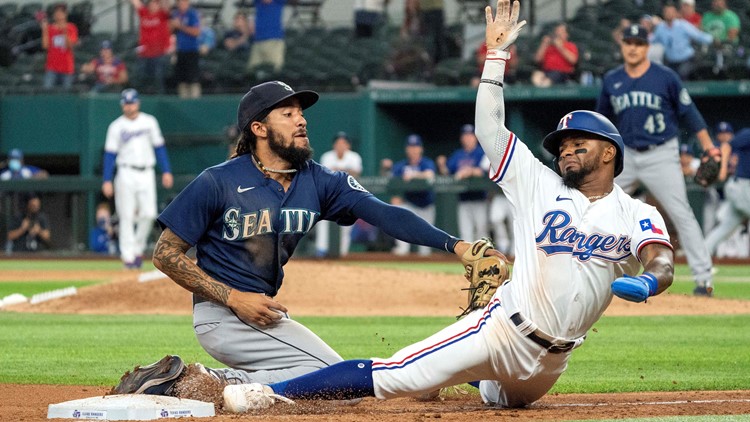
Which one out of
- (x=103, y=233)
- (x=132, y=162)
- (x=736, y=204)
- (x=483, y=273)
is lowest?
(x=103, y=233)

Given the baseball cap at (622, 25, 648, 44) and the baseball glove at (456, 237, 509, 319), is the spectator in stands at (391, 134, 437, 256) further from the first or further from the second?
the baseball glove at (456, 237, 509, 319)

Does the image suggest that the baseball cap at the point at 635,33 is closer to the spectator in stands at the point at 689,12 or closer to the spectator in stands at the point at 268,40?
the spectator in stands at the point at 689,12

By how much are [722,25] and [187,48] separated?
27.8 ft

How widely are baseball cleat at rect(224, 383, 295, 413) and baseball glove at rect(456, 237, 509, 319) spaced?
0.92 meters

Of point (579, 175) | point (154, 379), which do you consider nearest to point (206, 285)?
point (154, 379)

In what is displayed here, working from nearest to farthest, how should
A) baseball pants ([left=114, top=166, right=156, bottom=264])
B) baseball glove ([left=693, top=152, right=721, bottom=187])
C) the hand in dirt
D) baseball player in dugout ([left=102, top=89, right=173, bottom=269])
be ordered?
the hand in dirt
baseball glove ([left=693, top=152, right=721, bottom=187])
baseball player in dugout ([left=102, top=89, right=173, bottom=269])
baseball pants ([left=114, top=166, right=156, bottom=264])

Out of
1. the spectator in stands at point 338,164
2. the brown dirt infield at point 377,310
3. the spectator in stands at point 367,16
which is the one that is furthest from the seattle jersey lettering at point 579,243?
the spectator in stands at point 367,16

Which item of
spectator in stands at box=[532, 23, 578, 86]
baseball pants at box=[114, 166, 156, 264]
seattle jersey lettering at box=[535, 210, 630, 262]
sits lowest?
baseball pants at box=[114, 166, 156, 264]

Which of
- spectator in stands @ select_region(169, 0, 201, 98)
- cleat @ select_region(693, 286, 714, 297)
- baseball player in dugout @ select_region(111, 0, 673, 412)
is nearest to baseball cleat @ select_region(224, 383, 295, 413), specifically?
baseball player in dugout @ select_region(111, 0, 673, 412)

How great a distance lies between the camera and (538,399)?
19.0ft

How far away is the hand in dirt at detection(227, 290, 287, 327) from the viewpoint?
5.52 metres

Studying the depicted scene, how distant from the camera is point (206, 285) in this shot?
18.2 feet

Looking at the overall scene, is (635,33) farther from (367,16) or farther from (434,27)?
(367,16)

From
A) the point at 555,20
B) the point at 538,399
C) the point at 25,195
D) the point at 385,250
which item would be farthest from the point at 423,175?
the point at 538,399
